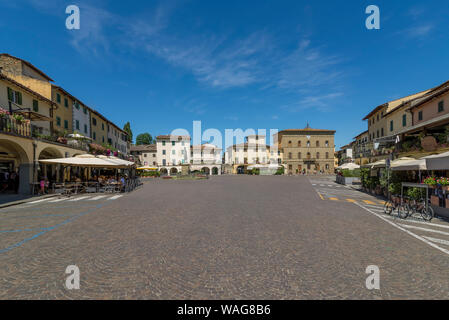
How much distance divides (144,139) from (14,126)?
82.3m

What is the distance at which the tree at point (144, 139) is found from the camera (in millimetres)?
93044

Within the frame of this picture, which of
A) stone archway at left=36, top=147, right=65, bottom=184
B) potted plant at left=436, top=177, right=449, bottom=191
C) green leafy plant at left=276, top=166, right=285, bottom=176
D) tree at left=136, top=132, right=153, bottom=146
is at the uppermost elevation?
tree at left=136, top=132, right=153, bottom=146

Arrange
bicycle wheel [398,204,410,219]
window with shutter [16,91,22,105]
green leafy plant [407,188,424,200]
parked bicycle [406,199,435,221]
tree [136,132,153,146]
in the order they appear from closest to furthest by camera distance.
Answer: parked bicycle [406,199,435,221], bicycle wheel [398,204,410,219], green leafy plant [407,188,424,200], window with shutter [16,91,22,105], tree [136,132,153,146]

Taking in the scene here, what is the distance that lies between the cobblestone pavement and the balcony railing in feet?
27.3

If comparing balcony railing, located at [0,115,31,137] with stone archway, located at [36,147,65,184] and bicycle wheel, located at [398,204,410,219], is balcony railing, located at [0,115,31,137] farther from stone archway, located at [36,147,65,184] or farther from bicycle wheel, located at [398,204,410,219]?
bicycle wheel, located at [398,204,410,219]

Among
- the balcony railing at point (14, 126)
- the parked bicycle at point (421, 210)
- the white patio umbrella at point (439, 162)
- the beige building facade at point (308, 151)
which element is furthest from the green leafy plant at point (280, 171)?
the balcony railing at point (14, 126)

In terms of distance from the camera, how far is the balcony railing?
13.1m

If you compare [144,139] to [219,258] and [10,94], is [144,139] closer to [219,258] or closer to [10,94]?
[10,94]

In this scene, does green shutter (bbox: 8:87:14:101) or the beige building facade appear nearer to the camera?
green shutter (bbox: 8:87:14:101)

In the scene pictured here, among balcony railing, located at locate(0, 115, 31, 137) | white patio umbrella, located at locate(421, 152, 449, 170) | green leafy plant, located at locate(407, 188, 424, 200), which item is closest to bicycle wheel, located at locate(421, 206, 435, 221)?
green leafy plant, located at locate(407, 188, 424, 200)

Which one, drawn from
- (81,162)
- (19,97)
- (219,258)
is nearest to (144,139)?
(19,97)

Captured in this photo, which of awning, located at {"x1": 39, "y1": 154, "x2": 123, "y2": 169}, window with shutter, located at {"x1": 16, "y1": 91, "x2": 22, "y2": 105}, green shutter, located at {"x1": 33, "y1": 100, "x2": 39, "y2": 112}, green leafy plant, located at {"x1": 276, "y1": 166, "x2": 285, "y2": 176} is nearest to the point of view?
awning, located at {"x1": 39, "y1": 154, "x2": 123, "y2": 169}

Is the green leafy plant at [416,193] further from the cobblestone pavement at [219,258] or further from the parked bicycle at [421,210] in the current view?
the cobblestone pavement at [219,258]
